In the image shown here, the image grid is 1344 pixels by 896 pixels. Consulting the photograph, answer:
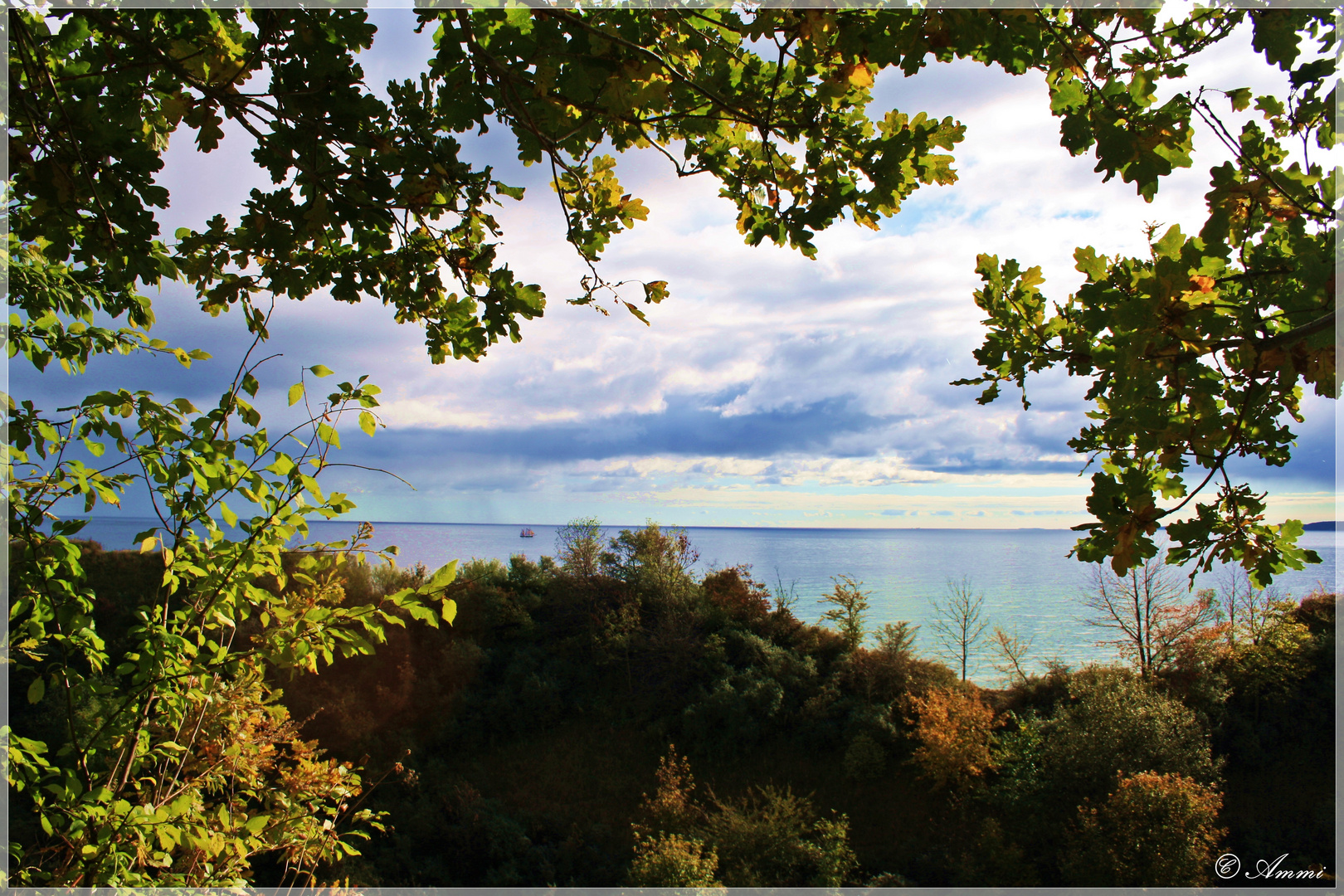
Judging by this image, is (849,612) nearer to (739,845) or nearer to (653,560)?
(653,560)

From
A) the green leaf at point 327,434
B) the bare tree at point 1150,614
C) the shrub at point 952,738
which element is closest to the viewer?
the green leaf at point 327,434

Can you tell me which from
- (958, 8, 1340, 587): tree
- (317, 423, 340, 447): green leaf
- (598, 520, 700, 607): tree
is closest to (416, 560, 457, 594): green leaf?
(317, 423, 340, 447): green leaf

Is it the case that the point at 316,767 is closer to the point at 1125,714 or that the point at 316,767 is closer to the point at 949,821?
the point at 949,821

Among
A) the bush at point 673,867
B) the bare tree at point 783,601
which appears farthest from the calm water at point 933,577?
the bush at point 673,867

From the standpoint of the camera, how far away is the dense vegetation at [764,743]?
34.2ft

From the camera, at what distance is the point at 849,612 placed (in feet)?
55.3

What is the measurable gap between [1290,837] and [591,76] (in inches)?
671

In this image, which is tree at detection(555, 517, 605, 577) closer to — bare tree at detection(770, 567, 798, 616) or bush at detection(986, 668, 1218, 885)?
bare tree at detection(770, 567, 798, 616)

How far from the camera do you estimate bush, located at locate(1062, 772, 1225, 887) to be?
30.6ft

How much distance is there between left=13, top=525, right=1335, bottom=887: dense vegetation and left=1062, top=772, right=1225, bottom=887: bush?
0.11ft

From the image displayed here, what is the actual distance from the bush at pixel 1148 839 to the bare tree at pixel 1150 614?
5.71 m

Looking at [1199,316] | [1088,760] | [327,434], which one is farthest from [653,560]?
[1199,316]

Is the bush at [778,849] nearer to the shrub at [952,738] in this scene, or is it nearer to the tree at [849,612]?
the shrub at [952,738]

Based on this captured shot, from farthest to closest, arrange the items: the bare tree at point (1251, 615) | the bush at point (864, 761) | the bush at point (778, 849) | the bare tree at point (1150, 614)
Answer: the bare tree at point (1150, 614) < the bare tree at point (1251, 615) < the bush at point (864, 761) < the bush at point (778, 849)
